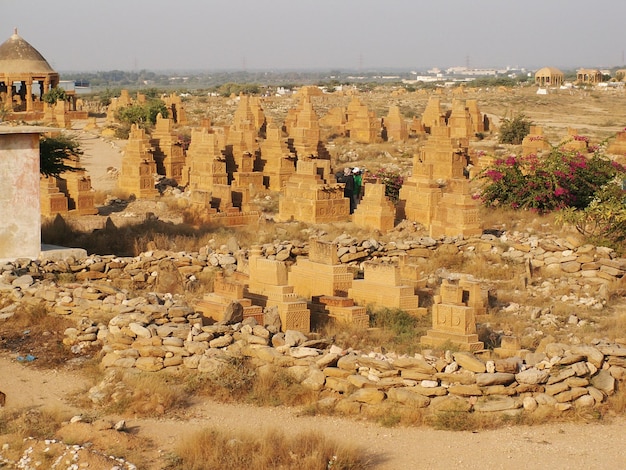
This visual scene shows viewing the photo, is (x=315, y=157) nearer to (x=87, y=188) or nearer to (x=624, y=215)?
(x=87, y=188)

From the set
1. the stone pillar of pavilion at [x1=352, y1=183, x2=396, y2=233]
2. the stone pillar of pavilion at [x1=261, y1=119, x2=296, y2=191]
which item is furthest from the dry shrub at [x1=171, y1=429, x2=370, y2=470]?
the stone pillar of pavilion at [x1=261, y1=119, x2=296, y2=191]

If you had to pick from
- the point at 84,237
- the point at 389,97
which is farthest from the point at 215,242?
the point at 389,97

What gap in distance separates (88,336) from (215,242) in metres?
7.00

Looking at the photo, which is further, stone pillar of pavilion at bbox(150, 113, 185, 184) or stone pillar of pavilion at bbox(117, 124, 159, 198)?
stone pillar of pavilion at bbox(150, 113, 185, 184)

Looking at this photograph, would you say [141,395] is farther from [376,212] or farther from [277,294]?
[376,212]

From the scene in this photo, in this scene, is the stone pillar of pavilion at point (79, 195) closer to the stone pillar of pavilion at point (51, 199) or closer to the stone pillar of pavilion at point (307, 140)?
the stone pillar of pavilion at point (51, 199)

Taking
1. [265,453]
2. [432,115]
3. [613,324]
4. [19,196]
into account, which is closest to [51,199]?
[19,196]

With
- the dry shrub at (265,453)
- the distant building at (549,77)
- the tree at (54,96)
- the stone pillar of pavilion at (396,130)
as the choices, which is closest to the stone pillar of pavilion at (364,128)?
the stone pillar of pavilion at (396,130)

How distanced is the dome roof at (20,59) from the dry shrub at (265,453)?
4211 centimetres

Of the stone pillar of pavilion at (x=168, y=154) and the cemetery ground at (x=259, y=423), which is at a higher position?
the stone pillar of pavilion at (x=168, y=154)

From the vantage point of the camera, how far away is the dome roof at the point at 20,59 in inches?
1859

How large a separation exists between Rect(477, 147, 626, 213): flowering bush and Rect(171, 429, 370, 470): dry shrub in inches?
521

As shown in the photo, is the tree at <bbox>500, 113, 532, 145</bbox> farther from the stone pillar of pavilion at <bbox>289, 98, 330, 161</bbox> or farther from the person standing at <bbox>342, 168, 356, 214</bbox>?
the person standing at <bbox>342, 168, 356, 214</bbox>

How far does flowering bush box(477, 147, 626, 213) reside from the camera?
67.3 ft
